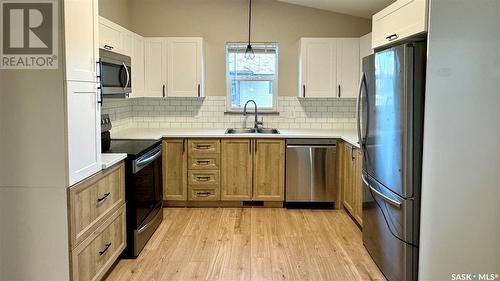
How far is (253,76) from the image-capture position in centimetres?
552

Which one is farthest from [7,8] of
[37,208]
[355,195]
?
[355,195]

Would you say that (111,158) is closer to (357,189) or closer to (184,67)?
(184,67)

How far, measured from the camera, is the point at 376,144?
3.09m

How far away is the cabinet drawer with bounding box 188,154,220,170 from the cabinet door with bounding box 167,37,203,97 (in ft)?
2.54

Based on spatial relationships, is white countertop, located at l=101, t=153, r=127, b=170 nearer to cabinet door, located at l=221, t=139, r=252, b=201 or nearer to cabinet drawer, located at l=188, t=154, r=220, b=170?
cabinet drawer, located at l=188, t=154, r=220, b=170

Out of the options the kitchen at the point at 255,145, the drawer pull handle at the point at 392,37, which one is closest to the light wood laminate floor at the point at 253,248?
the kitchen at the point at 255,145

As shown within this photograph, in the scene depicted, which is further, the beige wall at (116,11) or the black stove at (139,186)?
the beige wall at (116,11)

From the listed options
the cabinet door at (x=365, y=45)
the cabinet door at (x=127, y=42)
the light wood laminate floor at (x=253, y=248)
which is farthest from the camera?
the cabinet door at (x=365, y=45)

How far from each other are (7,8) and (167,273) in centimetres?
205

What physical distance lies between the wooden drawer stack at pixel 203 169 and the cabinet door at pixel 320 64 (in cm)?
136

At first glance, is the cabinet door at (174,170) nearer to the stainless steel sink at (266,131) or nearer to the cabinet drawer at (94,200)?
the stainless steel sink at (266,131)

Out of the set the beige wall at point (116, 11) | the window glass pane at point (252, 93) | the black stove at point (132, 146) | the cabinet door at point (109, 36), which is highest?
the beige wall at point (116, 11)

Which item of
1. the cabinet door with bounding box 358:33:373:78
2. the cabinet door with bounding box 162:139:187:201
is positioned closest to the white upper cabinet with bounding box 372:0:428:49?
the cabinet door with bounding box 358:33:373:78

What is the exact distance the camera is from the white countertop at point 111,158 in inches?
114
